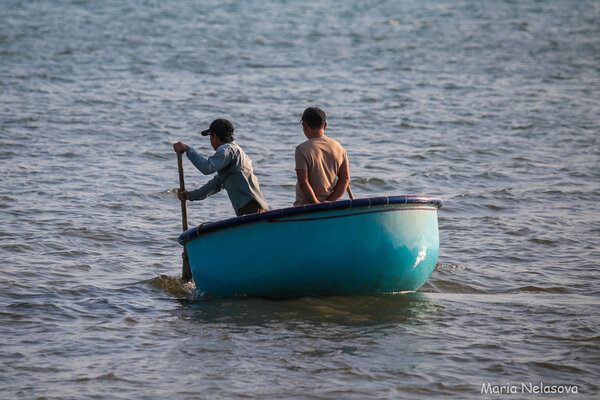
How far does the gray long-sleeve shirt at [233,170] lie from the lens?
7.34 m

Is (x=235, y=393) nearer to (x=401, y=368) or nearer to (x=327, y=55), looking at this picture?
(x=401, y=368)

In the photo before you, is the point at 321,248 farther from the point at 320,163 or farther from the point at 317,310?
the point at 320,163

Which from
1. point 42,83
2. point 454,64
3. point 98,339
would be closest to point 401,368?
point 98,339

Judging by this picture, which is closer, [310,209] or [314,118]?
[310,209]

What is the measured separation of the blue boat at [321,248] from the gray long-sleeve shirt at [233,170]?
526mm

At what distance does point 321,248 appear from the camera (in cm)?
691

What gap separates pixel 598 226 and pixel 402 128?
655 centimetres

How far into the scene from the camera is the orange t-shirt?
7113mm

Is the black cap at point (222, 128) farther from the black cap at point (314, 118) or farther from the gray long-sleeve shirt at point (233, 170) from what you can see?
the black cap at point (314, 118)

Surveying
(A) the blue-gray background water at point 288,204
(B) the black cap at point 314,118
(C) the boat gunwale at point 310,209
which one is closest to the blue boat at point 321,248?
(C) the boat gunwale at point 310,209

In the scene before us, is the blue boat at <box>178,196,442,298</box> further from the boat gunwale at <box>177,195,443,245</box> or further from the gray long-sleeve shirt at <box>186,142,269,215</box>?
the gray long-sleeve shirt at <box>186,142,269,215</box>

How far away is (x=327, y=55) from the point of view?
25.5 m

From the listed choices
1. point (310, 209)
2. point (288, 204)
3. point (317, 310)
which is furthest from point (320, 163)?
point (288, 204)

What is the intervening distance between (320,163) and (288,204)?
417cm
